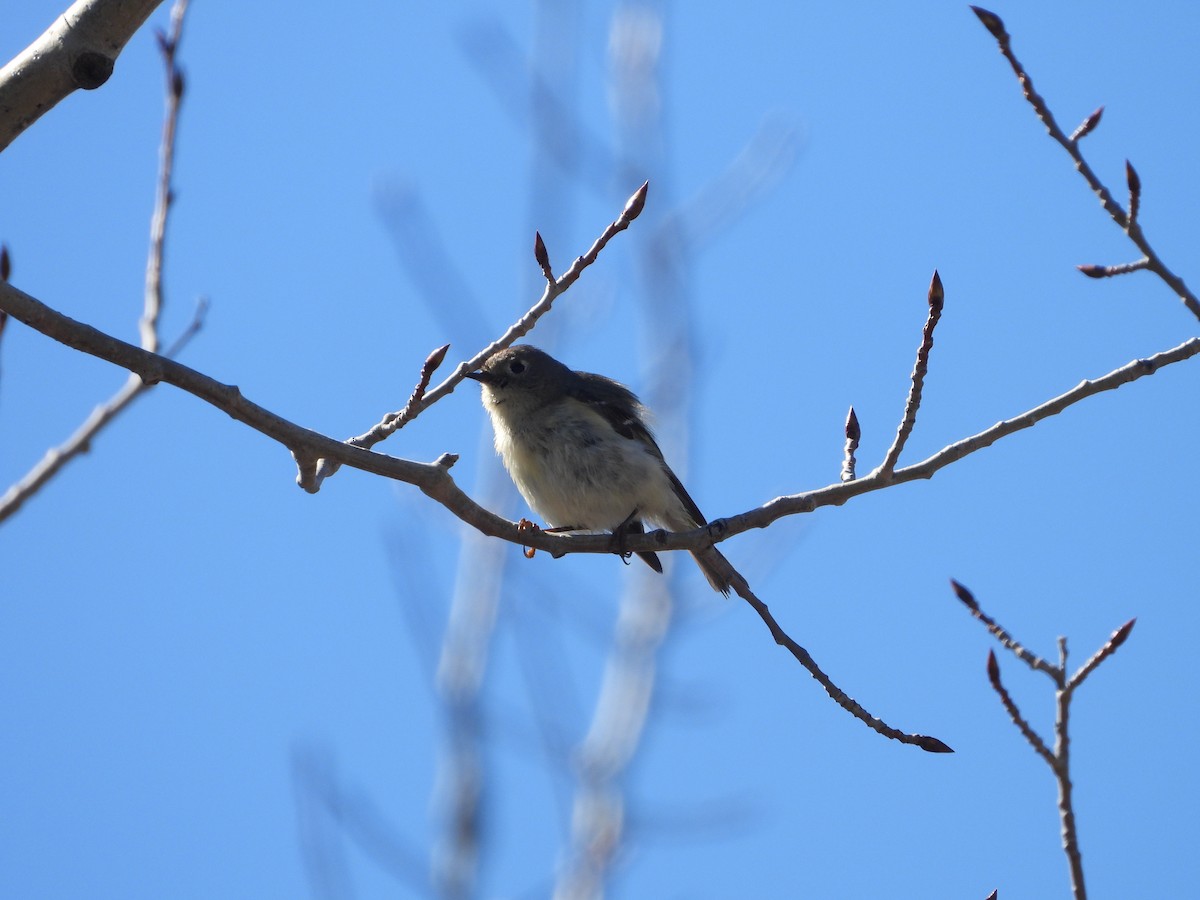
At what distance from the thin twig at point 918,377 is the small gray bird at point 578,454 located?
7.48ft

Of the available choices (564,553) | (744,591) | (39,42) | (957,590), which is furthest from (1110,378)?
(39,42)

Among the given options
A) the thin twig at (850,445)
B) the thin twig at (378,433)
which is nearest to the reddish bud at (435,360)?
the thin twig at (378,433)

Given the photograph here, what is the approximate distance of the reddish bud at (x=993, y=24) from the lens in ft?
10.1

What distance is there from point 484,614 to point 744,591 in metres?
2.84

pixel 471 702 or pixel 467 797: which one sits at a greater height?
pixel 471 702

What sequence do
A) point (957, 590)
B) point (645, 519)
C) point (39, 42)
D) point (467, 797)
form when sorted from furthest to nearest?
point (645, 519) < point (467, 797) < point (957, 590) < point (39, 42)

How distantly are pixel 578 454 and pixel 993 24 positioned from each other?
3321 mm

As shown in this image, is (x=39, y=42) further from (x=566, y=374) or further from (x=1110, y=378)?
(x=566, y=374)

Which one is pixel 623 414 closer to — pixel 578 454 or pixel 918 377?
pixel 578 454

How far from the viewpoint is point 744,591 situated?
12.8 ft

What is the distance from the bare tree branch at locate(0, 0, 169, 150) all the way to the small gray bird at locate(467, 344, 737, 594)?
318 cm

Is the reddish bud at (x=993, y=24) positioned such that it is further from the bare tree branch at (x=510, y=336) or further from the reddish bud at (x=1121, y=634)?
the reddish bud at (x=1121, y=634)

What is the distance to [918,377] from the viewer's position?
3.53 meters

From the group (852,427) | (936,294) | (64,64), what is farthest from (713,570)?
(64,64)
